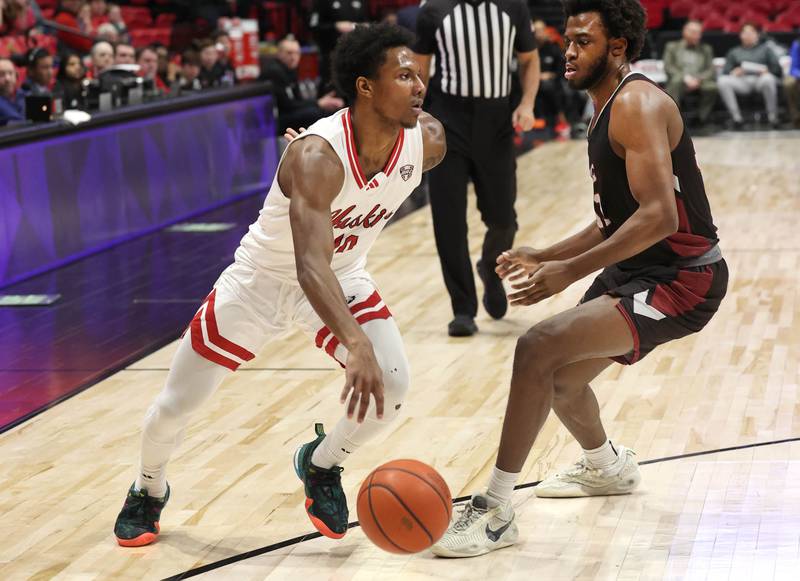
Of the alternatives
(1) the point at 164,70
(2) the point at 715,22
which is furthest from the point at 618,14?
(2) the point at 715,22

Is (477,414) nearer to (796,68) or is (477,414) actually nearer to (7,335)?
(7,335)

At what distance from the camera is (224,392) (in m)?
5.77

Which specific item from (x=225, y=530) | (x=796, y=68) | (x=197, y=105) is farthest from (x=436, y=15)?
(x=796, y=68)

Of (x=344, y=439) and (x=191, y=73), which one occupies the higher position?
(x=344, y=439)

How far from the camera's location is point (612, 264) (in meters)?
3.82

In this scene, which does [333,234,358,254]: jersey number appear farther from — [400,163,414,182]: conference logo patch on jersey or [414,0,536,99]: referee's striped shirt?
[414,0,536,99]: referee's striped shirt

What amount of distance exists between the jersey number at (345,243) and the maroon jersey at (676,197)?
75 centimetres

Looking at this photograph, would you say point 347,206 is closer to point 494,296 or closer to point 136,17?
point 494,296

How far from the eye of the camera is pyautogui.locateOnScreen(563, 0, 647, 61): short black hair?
148 inches

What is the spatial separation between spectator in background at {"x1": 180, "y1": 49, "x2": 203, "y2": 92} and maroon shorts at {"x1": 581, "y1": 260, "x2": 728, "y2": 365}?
8332 millimetres

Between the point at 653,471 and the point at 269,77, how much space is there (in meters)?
9.02

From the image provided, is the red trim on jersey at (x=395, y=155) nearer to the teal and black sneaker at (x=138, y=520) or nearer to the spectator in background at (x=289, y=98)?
the teal and black sneaker at (x=138, y=520)

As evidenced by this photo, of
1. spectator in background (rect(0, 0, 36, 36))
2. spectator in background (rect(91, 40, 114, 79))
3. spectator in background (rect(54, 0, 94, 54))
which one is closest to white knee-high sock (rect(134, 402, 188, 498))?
spectator in background (rect(91, 40, 114, 79))

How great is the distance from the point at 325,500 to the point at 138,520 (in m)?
0.59
